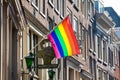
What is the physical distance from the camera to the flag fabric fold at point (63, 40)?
73.0ft

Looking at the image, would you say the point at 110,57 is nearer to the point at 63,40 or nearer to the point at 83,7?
the point at 83,7

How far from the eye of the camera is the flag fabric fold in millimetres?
22250

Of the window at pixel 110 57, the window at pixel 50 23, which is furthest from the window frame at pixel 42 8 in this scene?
the window at pixel 110 57

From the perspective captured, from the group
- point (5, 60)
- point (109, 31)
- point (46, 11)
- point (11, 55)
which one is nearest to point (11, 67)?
point (11, 55)

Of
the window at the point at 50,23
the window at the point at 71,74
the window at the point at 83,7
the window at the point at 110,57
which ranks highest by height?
the window at the point at 83,7

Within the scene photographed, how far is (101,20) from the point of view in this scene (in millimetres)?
54406

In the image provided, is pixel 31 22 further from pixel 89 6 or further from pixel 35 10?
pixel 89 6

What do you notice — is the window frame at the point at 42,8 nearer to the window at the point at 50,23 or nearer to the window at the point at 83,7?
the window at the point at 50,23

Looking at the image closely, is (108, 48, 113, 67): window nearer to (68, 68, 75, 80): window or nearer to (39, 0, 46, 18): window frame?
(68, 68, 75, 80): window

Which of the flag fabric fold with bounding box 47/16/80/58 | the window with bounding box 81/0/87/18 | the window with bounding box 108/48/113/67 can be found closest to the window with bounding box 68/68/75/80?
the window with bounding box 81/0/87/18

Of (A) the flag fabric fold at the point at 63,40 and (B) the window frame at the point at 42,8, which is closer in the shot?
(A) the flag fabric fold at the point at 63,40

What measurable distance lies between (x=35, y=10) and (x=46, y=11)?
131 inches

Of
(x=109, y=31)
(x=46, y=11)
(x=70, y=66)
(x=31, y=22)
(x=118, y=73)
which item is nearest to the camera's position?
(x=31, y=22)

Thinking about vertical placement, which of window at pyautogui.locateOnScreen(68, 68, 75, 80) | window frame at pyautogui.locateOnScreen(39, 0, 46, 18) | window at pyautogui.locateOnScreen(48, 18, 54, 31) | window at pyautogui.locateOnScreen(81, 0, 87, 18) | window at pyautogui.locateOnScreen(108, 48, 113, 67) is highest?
window at pyautogui.locateOnScreen(81, 0, 87, 18)
